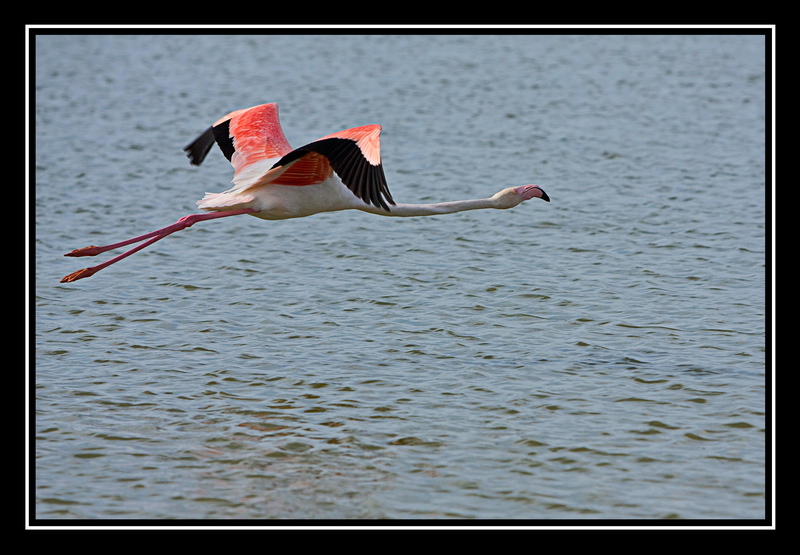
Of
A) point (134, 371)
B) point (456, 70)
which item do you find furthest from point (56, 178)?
point (456, 70)

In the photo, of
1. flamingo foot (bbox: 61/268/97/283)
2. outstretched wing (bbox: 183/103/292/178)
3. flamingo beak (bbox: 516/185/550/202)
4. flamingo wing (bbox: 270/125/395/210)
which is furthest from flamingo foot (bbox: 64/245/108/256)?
flamingo beak (bbox: 516/185/550/202)

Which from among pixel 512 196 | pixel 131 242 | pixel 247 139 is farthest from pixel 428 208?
pixel 131 242

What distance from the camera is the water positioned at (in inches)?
290

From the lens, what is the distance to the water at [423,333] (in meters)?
7.36

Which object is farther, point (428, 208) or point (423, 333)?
point (423, 333)

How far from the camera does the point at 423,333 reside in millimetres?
10430

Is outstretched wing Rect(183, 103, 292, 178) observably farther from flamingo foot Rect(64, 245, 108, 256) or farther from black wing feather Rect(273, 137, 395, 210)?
black wing feather Rect(273, 137, 395, 210)

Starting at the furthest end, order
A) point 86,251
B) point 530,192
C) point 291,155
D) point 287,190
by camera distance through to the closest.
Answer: point 530,192, point 287,190, point 86,251, point 291,155

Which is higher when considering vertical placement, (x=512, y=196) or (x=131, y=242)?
(x=512, y=196)

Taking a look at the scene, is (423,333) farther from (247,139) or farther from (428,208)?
(247,139)

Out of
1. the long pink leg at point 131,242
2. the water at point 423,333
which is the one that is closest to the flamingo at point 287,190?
the long pink leg at point 131,242

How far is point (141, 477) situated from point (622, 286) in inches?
250

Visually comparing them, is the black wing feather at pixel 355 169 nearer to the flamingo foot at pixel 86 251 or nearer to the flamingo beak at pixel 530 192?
the flamingo beak at pixel 530 192

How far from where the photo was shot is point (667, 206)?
15.5 m
